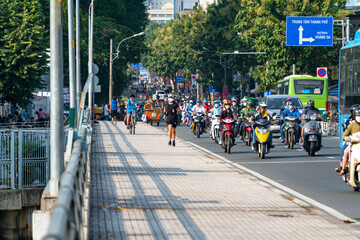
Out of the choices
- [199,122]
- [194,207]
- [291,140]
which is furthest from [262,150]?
[199,122]

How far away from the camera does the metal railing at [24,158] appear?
74.0ft

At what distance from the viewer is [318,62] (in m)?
53.1

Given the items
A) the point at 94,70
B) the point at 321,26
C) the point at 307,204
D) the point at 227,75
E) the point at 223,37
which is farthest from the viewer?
the point at 227,75

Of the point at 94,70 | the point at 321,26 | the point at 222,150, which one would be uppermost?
the point at 321,26

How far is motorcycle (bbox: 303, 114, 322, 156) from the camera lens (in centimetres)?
2112

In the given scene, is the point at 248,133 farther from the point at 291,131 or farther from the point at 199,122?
the point at 199,122

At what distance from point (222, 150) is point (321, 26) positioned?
21.5 m

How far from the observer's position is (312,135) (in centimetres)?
2127

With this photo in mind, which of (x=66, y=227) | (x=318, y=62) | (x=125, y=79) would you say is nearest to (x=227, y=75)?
(x=125, y=79)

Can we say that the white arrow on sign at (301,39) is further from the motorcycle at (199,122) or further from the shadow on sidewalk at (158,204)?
the shadow on sidewalk at (158,204)

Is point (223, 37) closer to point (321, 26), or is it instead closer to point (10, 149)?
point (321, 26)

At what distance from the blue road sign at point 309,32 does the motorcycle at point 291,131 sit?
1951cm

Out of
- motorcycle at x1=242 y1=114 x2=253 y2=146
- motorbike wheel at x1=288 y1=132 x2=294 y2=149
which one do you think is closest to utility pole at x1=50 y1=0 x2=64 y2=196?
motorbike wheel at x1=288 y1=132 x2=294 y2=149

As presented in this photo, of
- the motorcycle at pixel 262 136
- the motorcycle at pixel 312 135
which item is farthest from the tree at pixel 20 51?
the motorcycle at pixel 312 135
